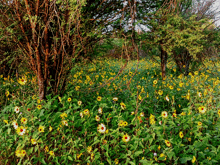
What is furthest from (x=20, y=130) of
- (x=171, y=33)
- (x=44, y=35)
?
(x=171, y=33)

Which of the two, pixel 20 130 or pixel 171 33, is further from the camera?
pixel 171 33

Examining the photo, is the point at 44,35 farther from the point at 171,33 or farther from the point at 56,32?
the point at 171,33

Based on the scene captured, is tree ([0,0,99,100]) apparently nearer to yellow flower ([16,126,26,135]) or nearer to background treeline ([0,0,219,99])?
background treeline ([0,0,219,99])

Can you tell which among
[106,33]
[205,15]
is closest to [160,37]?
[106,33]

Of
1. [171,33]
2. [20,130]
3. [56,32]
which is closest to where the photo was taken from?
[20,130]

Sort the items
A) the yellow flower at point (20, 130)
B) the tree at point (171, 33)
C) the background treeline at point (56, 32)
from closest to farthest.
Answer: the yellow flower at point (20, 130) < the background treeline at point (56, 32) < the tree at point (171, 33)

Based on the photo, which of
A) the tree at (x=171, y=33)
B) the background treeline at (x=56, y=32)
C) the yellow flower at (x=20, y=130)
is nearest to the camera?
the yellow flower at (x=20, y=130)

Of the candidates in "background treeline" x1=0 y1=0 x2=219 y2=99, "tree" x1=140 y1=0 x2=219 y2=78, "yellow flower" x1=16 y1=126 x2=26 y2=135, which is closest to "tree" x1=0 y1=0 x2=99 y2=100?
"background treeline" x1=0 y1=0 x2=219 y2=99

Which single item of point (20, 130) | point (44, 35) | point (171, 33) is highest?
point (171, 33)

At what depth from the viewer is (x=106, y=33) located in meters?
2.80

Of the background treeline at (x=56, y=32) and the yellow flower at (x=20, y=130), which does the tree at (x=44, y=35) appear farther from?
the yellow flower at (x=20, y=130)

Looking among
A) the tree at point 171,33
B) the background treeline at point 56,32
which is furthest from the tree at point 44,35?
the tree at point 171,33

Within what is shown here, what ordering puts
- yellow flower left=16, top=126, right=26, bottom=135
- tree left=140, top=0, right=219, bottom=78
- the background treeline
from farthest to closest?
1. tree left=140, top=0, right=219, bottom=78
2. the background treeline
3. yellow flower left=16, top=126, right=26, bottom=135

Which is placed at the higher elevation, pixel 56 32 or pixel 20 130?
pixel 56 32
